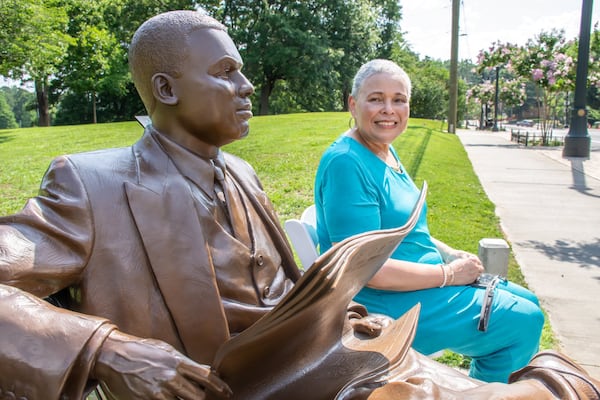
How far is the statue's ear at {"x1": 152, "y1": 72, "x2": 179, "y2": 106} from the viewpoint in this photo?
1506 millimetres

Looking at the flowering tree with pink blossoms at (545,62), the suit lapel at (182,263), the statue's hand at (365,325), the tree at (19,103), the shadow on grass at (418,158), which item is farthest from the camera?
the tree at (19,103)

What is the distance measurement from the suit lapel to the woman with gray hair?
3.65 feet

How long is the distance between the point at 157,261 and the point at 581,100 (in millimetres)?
14501

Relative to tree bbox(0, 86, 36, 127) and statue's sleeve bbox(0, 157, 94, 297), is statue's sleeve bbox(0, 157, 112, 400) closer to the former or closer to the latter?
statue's sleeve bbox(0, 157, 94, 297)

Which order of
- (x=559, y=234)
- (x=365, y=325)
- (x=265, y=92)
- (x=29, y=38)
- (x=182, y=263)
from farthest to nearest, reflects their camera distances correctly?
(x=265, y=92), (x=29, y=38), (x=559, y=234), (x=365, y=325), (x=182, y=263)

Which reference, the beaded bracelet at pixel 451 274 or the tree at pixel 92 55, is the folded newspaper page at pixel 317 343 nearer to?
the beaded bracelet at pixel 451 274

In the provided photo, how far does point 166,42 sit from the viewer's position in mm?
1479

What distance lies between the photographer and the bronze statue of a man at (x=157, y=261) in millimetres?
1130

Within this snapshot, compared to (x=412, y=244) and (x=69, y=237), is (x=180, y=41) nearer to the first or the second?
(x=69, y=237)

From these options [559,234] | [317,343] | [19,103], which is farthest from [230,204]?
[19,103]

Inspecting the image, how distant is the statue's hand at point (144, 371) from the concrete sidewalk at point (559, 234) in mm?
3349

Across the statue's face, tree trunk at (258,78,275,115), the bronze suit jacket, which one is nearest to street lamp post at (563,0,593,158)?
the statue's face

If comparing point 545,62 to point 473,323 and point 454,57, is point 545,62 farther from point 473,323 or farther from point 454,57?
point 473,323

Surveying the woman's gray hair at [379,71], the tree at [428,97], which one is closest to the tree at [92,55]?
the woman's gray hair at [379,71]
